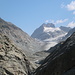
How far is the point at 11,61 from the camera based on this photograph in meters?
29.0

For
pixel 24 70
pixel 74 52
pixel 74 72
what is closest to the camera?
pixel 74 72

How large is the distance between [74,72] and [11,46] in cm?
2296

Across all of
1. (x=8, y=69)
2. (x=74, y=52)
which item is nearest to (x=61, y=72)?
(x=74, y=52)

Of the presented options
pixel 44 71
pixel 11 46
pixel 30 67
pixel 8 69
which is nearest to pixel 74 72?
pixel 44 71

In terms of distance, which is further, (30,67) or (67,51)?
(30,67)

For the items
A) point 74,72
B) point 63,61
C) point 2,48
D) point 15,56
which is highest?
point 2,48

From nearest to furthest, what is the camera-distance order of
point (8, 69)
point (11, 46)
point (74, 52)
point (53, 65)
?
point (74, 52)
point (53, 65)
point (8, 69)
point (11, 46)

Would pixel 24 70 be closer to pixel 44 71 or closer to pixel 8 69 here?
pixel 8 69

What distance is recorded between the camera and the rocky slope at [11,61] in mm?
27209

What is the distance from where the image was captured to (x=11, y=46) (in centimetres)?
3222

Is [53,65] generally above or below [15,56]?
below

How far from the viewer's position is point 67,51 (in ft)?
39.6

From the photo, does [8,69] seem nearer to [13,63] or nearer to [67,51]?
[13,63]

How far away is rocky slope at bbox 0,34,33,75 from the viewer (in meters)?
27.2
